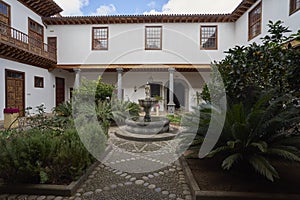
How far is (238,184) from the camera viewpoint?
2.82 m

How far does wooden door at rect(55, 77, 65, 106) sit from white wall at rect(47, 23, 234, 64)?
6.76 ft

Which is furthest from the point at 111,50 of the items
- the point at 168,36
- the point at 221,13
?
the point at 221,13

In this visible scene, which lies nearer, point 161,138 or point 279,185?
point 279,185

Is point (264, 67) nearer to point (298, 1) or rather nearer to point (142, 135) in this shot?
point (142, 135)

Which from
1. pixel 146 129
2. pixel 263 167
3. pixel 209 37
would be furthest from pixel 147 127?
pixel 209 37

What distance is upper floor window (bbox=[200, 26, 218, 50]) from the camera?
509 inches

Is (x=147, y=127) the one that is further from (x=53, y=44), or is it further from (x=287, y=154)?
(x=53, y=44)

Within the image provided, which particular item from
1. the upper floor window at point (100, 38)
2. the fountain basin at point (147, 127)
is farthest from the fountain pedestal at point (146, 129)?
the upper floor window at point (100, 38)

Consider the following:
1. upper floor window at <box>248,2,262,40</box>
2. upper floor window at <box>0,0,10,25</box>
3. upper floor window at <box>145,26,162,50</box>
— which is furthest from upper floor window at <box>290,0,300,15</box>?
A: upper floor window at <box>0,0,10,25</box>

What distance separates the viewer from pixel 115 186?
118 inches

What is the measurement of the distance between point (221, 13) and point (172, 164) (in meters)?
11.3

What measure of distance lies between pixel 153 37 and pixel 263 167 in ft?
38.9

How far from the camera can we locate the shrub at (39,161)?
111 inches

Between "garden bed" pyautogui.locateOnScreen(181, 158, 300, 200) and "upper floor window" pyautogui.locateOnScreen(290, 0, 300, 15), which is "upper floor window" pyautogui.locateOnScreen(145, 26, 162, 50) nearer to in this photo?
"upper floor window" pyautogui.locateOnScreen(290, 0, 300, 15)
